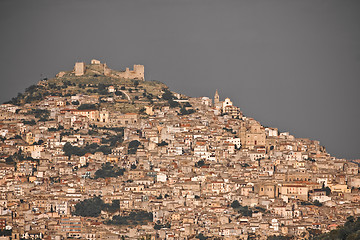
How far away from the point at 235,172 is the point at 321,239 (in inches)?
700

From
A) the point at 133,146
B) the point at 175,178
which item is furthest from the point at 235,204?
the point at 133,146

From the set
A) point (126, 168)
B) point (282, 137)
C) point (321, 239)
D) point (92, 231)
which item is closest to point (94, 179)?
point (126, 168)

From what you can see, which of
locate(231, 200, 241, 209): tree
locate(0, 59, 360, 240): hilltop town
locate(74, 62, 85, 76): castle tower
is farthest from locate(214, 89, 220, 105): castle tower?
locate(231, 200, 241, 209): tree

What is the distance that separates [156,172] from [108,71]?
20.8 m

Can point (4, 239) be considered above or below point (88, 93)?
below

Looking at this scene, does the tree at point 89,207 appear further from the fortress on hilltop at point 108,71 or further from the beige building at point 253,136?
the fortress on hilltop at point 108,71

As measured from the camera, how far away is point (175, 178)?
5725 centimetres

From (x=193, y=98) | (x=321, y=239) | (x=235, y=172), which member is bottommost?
(x=321, y=239)

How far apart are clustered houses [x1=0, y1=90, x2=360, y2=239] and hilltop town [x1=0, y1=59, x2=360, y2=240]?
0.20 feet

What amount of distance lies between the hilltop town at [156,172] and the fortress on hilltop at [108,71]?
3730 mm

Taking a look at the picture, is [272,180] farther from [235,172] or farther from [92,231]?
[92,231]

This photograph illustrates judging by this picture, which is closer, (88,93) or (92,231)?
(92,231)

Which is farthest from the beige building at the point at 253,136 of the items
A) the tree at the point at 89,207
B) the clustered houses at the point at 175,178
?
the tree at the point at 89,207

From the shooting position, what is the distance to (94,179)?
58.2 meters
